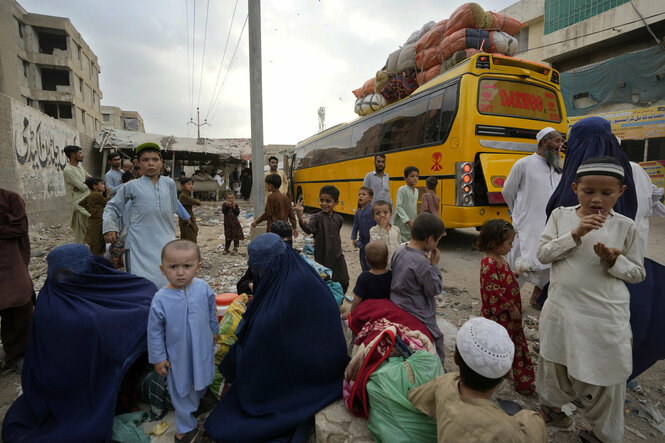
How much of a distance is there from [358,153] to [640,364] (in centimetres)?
768

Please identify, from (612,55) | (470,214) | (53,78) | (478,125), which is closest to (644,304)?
(470,214)

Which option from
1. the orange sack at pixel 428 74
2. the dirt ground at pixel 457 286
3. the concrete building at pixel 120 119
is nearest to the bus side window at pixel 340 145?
the dirt ground at pixel 457 286

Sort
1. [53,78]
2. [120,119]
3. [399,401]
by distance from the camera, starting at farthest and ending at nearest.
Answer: [120,119] → [53,78] → [399,401]

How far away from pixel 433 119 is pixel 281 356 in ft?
18.4

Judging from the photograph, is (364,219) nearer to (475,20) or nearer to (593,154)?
(593,154)

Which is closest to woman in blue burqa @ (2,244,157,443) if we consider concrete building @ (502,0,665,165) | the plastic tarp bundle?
concrete building @ (502,0,665,165)

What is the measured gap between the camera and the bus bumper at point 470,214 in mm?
5625

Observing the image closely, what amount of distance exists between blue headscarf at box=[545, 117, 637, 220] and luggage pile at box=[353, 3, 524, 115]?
466 centimetres

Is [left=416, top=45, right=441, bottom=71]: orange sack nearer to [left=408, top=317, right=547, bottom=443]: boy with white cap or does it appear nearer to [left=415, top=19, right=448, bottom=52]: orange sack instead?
[left=415, top=19, right=448, bottom=52]: orange sack

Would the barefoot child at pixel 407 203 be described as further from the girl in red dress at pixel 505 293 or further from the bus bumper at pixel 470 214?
the girl in red dress at pixel 505 293

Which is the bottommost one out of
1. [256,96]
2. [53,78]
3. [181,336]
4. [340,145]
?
[181,336]

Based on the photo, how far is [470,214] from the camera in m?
5.62

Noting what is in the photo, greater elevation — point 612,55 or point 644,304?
point 612,55

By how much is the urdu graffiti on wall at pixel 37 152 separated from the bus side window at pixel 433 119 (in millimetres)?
9027
